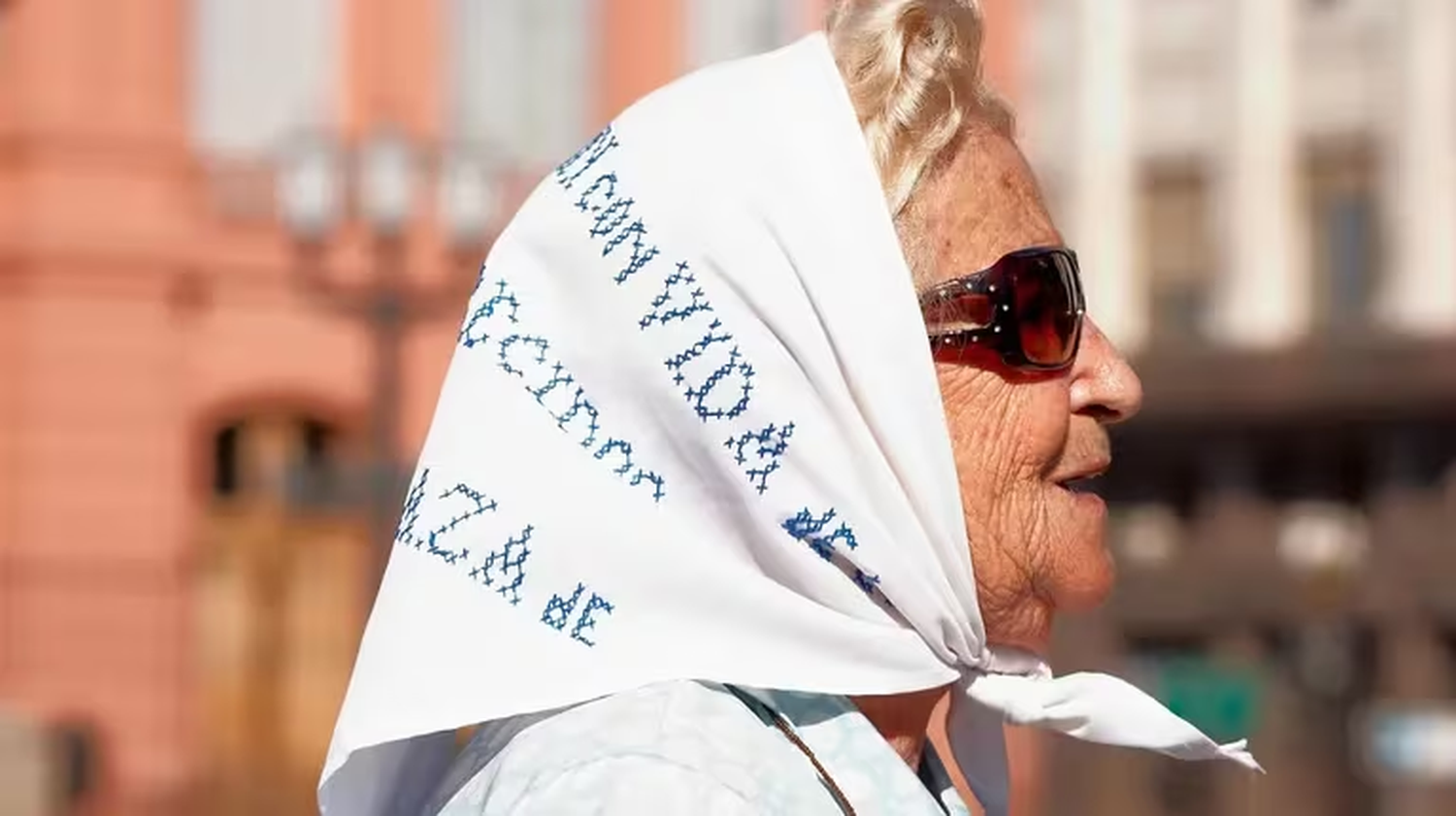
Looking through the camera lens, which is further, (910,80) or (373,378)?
(373,378)

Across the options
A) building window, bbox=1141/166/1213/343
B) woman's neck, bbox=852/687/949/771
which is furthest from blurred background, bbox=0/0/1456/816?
woman's neck, bbox=852/687/949/771

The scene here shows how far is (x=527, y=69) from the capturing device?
20.3 metres

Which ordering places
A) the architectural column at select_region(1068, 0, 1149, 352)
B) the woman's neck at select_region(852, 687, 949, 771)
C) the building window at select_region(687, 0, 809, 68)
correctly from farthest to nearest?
the architectural column at select_region(1068, 0, 1149, 352), the building window at select_region(687, 0, 809, 68), the woman's neck at select_region(852, 687, 949, 771)

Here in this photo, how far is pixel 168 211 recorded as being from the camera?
19.0m

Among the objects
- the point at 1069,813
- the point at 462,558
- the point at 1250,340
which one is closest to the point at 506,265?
the point at 462,558

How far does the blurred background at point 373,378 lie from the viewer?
16734mm

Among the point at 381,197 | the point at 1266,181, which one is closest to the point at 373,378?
the point at 381,197

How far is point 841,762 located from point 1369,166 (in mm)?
19816

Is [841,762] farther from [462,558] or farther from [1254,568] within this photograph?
[1254,568]

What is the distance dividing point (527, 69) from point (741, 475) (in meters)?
18.9

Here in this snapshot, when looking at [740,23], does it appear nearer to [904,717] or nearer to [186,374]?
[186,374]

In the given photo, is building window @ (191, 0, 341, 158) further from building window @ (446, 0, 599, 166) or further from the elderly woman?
the elderly woman

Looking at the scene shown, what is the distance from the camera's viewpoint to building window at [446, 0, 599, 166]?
65.7 ft

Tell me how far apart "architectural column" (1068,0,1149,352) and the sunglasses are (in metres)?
20.2
